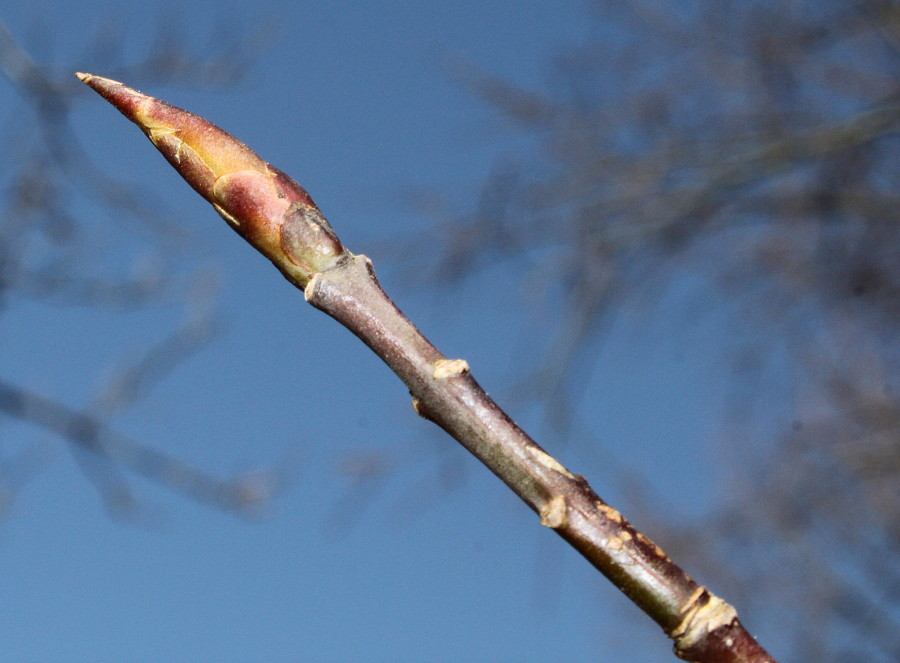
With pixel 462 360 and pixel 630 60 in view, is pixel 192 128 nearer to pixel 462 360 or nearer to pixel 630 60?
pixel 462 360

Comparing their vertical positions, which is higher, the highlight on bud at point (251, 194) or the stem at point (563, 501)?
the highlight on bud at point (251, 194)

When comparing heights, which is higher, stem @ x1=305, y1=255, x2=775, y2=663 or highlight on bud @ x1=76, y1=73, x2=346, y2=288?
highlight on bud @ x1=76, y1=73, x2=346, y2=288

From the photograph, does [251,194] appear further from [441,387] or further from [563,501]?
[563,501]

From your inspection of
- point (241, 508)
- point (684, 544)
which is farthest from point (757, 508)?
point (241, 508)

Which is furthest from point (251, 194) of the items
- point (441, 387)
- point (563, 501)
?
point (563, 501)
